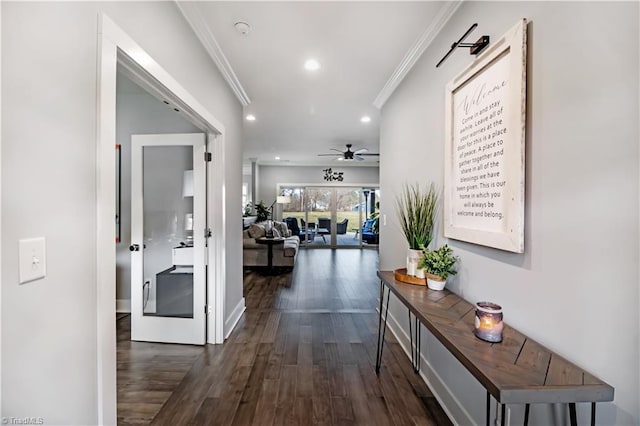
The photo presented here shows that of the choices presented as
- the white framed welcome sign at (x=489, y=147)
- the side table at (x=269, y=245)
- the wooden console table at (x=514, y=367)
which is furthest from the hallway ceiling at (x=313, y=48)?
the side table at (x=269, y=245)

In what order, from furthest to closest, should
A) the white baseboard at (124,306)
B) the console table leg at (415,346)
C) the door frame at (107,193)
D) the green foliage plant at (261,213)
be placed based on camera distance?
the green foliage plant at (261,213) → the white baseboard at (124,306) → the console table leg at (415,346) → the door frame at (107,193)

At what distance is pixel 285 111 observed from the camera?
13.2ft

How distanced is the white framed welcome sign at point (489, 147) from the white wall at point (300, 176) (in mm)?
7424

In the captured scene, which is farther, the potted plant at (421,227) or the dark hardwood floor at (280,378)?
the potted plant at (421,227)

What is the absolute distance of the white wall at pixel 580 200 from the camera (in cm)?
84

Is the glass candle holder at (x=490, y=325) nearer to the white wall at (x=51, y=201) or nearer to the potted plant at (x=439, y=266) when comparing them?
the potted plant at (x=439, y=266)

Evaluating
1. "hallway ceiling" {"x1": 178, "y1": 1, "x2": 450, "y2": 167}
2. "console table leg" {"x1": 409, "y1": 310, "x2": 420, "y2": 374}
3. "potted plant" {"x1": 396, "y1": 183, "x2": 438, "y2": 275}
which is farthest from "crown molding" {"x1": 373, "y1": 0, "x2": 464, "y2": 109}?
"console table leg" {"x1": 409, "y1": 310, "x2": 420, "y2": 374}

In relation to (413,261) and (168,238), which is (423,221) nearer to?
(413,261)

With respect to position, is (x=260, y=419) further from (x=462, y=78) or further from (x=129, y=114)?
(x=129, y=114)

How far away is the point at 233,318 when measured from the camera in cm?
314

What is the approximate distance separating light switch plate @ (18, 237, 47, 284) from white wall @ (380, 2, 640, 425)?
5.89 ft

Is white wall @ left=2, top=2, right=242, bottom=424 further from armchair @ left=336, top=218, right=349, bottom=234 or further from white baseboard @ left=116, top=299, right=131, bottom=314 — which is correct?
armchair @ left=336, top=218, right=349, bottom=234

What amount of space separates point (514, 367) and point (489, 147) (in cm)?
100

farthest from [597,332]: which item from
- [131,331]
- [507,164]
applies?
[131,331]
